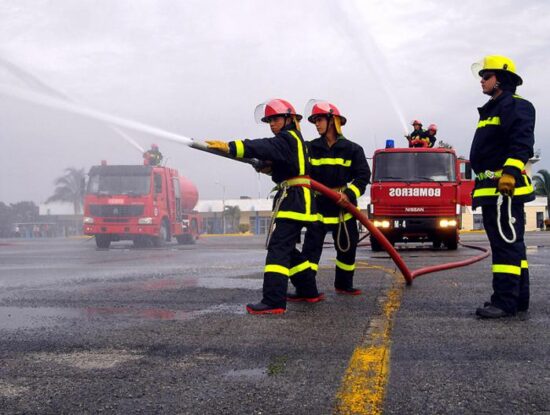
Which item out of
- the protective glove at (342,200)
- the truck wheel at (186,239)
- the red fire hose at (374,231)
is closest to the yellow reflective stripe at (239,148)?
the red fire hose at (374,231)

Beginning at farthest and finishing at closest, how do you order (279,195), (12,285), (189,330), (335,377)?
(12,285), (279,195), (189,330), (335,377)

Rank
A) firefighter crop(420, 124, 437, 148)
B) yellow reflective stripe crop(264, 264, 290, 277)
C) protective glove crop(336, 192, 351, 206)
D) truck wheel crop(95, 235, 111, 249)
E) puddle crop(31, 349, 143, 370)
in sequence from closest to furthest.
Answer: puddle crop(31, 349, 143, 370) → yellow reflective stripe crop(264, 264, 290, 277) → protective glove crop(336, 192, 351, 206) → firefighter crop(420, 124, 437, 148) → truck wheel crop(95, 235, 111, 249)

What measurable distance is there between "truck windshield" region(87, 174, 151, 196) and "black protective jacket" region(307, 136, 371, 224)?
12.2m

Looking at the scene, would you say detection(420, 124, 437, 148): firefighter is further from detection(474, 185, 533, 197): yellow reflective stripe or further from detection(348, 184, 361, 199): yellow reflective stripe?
detection(474, 185, 533, 197): yellow reflective stripe

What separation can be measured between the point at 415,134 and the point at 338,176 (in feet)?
27.0

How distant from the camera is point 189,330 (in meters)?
3.77

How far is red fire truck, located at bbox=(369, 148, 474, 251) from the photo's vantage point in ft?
39.6

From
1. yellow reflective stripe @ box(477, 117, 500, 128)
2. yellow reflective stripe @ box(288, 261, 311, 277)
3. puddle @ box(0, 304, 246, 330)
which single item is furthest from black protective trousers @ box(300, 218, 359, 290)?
yellow reflective stripe @ box(477, 117, 500, 128)

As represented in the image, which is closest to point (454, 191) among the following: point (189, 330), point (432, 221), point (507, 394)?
point (432, 221)

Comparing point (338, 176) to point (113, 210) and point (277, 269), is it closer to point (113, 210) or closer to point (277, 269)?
point (277, 269)

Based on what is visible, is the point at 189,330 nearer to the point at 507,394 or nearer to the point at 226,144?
the point at 226,144

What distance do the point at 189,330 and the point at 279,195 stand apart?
1.61m

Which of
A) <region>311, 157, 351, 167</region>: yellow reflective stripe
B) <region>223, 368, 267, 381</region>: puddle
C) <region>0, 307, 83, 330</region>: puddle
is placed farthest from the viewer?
<region>311, 157, 351, 167</region>: yellow reflective stripe

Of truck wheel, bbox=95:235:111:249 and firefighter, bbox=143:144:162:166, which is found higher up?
firefighter, bbox=143:144:162:166
